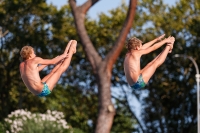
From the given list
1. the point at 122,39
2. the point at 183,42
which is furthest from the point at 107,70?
the point at 183,42

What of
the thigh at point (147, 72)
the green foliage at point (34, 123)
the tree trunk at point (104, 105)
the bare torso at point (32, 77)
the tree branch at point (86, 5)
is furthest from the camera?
the tree branch at point (86, 5)

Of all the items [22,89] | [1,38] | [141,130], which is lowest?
[141,130]

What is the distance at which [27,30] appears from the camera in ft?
145

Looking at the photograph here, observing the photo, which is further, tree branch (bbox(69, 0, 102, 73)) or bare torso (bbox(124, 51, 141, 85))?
tree branch (bbox(69, 0, 102, 73))

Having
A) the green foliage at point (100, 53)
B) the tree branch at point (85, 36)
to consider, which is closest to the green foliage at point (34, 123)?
the tree branch at point (85, 36)

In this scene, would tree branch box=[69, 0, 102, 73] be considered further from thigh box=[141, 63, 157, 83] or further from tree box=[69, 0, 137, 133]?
thigh box=[141, 63, 157, 83]

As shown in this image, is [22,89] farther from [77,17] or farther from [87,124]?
[77,17]

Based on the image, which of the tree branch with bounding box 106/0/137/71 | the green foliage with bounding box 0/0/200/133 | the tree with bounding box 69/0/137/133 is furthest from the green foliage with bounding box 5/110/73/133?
the green foliage with bounding box 0/0/200/133

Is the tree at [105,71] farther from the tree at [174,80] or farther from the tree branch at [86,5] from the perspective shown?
the tree at [174,80]

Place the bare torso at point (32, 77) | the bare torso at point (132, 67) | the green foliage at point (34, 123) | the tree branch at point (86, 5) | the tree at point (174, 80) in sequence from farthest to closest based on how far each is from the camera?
1. the tree at point (174, 80)
2. the tree branch at point (86, 5)
3. the green foliage at point (34, 123)
4. the bare torso at point (132, 67)
5. the bare torso at point (32, 77)

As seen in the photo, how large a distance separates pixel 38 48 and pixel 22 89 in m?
2.90

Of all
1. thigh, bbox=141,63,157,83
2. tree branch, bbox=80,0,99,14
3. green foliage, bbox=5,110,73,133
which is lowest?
green foliage, bbox=5,110,73,133

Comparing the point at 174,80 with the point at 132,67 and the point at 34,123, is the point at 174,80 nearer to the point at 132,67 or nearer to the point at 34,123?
the point at 34,123

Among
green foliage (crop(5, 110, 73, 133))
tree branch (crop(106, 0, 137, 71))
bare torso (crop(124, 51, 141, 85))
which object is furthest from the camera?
green foliage (crop(5, 110, 73, 133))
